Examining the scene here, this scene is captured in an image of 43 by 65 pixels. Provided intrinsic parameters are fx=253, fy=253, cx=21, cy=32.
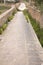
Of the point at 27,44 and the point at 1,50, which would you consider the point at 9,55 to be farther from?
the point at 27,44

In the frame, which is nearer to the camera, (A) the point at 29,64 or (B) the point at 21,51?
(A) the point at 29,64

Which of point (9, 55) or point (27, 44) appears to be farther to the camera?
point (27, 44)

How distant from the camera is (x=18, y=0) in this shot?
96.2m

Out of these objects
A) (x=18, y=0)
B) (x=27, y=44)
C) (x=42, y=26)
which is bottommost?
(x=18, y=0)

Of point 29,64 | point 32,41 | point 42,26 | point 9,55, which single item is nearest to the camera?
point 29,64

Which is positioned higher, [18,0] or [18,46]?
[18,46]

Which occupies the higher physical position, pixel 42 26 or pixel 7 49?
pixel 7 49

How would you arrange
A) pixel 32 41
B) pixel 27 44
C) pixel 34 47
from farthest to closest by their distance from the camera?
pixel 32 41
pixel 27 44
pixel 34 47

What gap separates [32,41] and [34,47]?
1.75 meters

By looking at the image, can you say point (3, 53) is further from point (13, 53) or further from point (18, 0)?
point (18, 0)

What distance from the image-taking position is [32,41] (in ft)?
45.3

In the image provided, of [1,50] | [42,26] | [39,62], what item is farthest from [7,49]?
[42,26]

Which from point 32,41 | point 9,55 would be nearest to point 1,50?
point 9,55

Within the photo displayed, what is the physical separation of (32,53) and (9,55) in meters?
1.06
